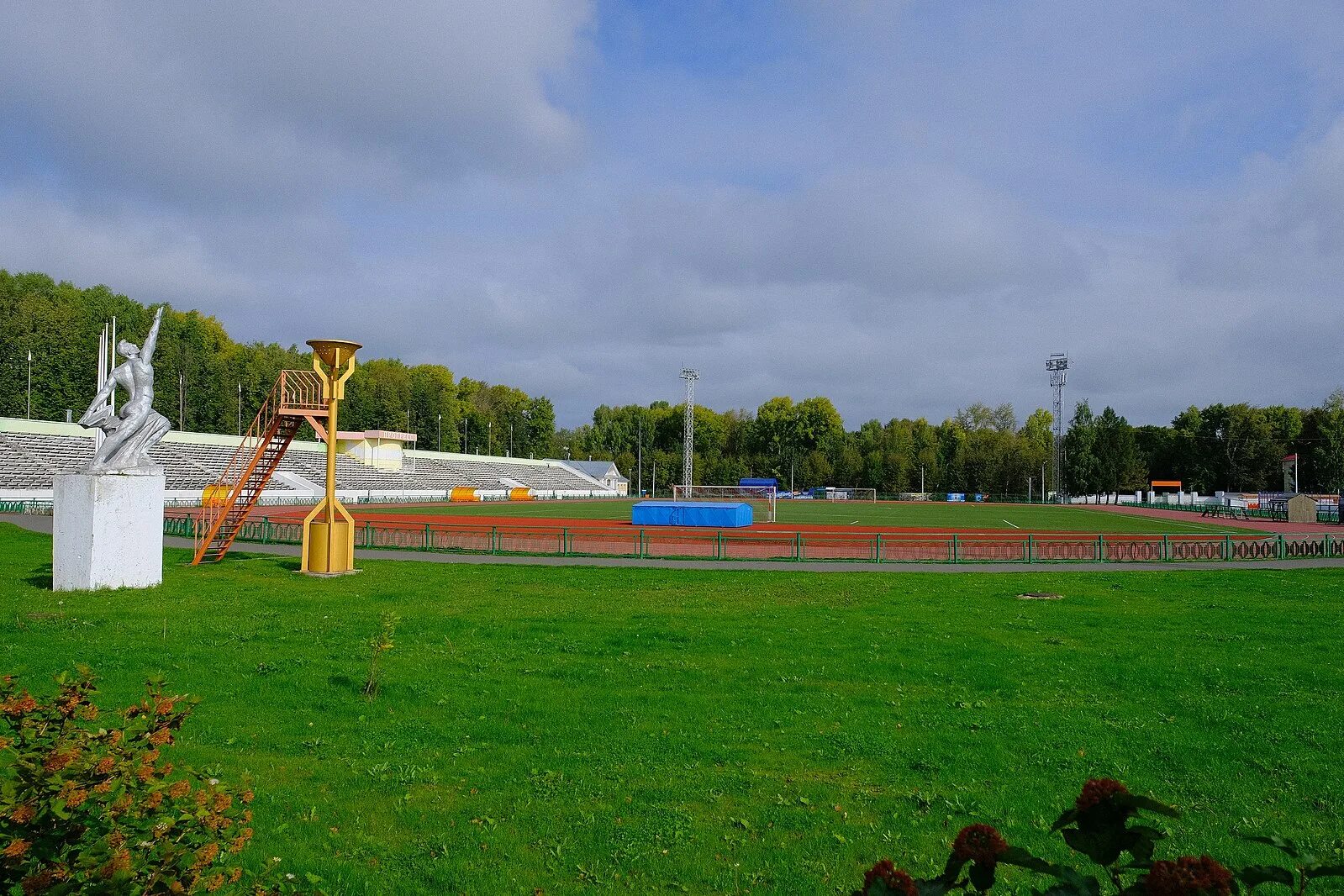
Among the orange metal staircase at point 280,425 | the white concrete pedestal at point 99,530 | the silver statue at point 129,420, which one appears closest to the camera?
the white concrete pedestal at point 99,530

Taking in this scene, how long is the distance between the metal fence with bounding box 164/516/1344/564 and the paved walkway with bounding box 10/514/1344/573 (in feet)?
2.60

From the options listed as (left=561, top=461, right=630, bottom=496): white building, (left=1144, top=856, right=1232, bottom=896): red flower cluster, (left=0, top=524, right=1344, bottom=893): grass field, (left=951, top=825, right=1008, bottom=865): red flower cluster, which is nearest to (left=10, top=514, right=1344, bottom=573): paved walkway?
(left=0, top=524, right=1344, bottom=893): grass field

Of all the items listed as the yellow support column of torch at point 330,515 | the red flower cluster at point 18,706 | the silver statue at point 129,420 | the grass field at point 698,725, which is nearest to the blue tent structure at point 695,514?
the yellow support column of torch at point 330,515

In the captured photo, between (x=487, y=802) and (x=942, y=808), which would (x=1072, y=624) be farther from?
(x=487, y=802)

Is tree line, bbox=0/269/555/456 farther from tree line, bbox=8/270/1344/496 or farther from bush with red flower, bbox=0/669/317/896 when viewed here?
bush with red flower, bbox=0/669/317/896

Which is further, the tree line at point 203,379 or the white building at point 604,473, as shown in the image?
the white building at point 604,473

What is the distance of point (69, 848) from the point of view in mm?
3338

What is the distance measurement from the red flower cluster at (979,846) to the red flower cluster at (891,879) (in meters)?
0.14

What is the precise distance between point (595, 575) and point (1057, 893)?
2165cm

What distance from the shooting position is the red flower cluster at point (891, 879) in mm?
2064

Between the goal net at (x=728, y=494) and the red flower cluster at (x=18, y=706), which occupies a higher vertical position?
the red flower cluster at (x=18, y=706)

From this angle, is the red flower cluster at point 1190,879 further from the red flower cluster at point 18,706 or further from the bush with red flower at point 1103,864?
the red flower cluster at point 18,706

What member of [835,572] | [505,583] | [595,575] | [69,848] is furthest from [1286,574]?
[69,848]

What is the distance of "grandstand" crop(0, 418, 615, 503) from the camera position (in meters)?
54.6
